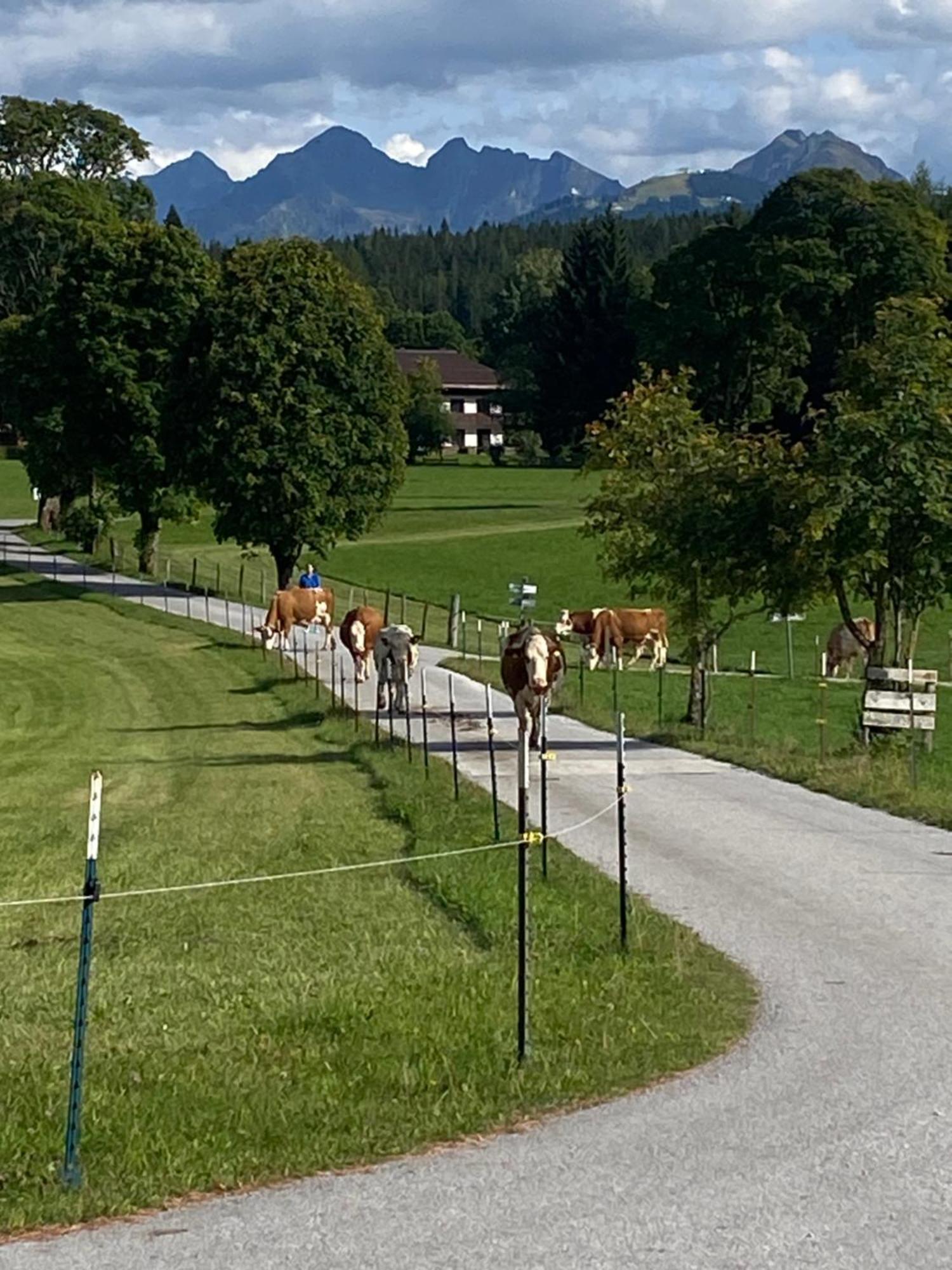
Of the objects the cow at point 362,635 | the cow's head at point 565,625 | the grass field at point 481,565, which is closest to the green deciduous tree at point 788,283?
the grass field at point 481,565

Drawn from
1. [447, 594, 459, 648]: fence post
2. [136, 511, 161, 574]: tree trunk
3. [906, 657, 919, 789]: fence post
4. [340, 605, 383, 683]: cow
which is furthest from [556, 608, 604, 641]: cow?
[136, 511, 161, 574]: tree trunk

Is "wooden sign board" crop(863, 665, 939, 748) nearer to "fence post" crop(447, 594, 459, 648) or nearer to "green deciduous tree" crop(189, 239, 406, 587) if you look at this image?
"fence post" crop(447, 594, 459, 648)

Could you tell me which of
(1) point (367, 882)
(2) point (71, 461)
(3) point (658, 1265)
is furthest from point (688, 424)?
(2) point (71, 461)

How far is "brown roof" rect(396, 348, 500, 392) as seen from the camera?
167 m

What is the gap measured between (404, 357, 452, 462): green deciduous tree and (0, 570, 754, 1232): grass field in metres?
110

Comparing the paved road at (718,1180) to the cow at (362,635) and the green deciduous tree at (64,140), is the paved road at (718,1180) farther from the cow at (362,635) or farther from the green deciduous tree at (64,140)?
the green deciduous tree at (64,140)

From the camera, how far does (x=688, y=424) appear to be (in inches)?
1475

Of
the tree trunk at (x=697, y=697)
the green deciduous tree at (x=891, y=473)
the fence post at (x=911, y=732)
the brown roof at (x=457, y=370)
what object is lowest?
the tree trunk at (x=697, y=697)

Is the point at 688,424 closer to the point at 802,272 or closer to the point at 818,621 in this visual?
the point at 818,621

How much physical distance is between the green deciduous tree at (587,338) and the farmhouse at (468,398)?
112 ft

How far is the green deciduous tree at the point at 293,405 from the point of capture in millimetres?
60062

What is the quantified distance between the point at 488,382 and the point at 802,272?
86.9m

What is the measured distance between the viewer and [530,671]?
29891 mm

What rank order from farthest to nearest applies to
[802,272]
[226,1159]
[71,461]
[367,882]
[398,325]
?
1. [398,325]
2. [802,272]
3. [71,461]
4. [367,882]
5. [226,1159]
